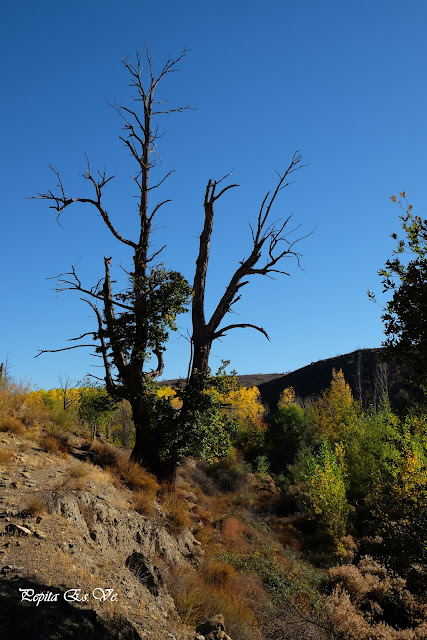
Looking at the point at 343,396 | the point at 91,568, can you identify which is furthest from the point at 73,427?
the point at 343,396

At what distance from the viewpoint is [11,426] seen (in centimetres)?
1151

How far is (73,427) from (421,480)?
12.3m

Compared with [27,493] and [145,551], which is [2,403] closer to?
[27,493]

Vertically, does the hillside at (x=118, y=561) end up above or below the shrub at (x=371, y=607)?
above

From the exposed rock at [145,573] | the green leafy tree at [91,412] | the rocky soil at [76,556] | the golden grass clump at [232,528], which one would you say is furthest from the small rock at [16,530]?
the green leafy tree at [91,412]

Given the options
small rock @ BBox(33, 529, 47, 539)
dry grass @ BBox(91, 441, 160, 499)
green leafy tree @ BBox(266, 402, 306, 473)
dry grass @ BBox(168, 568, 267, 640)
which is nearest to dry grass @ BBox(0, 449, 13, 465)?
dry grass @ BBox(91, 441, 160, 499)

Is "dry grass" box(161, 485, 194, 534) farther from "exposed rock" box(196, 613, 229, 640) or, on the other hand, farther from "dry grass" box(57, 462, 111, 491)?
"exposed rock" box(196, 613, 229, 640)

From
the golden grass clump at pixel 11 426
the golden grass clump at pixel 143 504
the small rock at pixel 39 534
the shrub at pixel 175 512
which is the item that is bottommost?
the shrub at pixel 175 512

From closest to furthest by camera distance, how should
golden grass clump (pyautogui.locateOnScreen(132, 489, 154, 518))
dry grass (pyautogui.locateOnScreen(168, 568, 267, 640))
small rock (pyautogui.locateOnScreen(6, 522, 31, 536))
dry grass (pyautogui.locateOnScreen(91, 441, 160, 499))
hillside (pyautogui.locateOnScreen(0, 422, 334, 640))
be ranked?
1. hillside (pyautogui.locateOnScreen(0, 422, 334, 640))
2. small rock (pyautogui.locateOnScreen(6, 522, 31, 536))
3. dry grass (pyautogui.locateOnScreen(168, 568, 267, 640))
4. golden grass clump (pyautogui.locateOnScreen(132, 489, 154, 518))
5. dry grass (pyautogui.locateOnScreen(91, 441, 160, 499))

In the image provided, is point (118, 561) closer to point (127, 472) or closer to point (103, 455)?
point (127, 472)

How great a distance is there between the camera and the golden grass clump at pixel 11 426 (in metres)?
11.4

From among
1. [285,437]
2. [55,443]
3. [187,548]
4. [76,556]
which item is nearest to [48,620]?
[76,556]

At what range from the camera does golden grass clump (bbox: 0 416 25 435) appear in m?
11.4

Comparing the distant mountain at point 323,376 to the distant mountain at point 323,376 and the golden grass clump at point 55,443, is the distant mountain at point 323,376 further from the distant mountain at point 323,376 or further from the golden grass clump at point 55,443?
the golden grass clump at point 55,443
